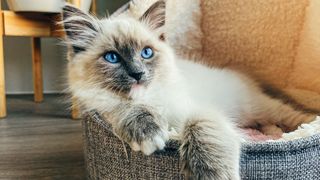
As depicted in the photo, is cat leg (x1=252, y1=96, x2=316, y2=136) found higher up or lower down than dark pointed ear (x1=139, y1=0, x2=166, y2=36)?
lower down

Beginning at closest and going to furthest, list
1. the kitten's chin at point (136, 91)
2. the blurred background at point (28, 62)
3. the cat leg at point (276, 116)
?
the kitten's chin at point (136, 91)
the cat leg at point (276, 116)
the blurred background at point (28, 62)

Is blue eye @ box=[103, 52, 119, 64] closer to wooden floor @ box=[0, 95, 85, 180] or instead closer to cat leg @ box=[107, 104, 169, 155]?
cat leg @ box=[107, 104, 169, 155]

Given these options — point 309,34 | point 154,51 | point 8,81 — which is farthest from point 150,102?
point 8,81

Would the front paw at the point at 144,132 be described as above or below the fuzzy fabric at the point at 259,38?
below

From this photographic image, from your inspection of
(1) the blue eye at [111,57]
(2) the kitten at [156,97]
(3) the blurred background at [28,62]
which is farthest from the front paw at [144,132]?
(3) the blurred background at [28,62]

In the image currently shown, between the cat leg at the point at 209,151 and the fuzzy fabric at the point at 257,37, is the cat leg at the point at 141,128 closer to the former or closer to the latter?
the cat leg at the point at 209,151

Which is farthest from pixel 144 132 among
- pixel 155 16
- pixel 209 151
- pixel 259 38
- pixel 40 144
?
pixel 40 144

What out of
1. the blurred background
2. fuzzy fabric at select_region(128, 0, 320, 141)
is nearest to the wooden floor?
the blurred background
